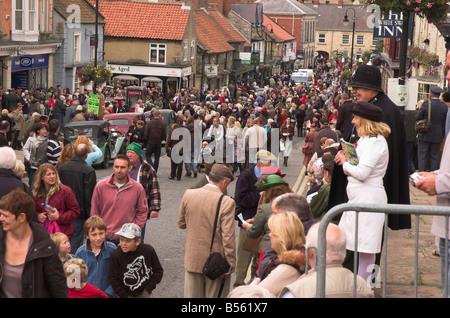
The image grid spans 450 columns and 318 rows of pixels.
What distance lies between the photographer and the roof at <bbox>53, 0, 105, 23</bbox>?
4459 cm

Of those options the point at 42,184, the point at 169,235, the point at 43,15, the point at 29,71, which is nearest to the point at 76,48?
the point at 43,15

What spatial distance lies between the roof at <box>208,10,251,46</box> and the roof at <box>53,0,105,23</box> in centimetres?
2422

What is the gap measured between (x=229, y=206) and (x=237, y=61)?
65.5 metres

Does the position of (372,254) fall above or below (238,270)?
above

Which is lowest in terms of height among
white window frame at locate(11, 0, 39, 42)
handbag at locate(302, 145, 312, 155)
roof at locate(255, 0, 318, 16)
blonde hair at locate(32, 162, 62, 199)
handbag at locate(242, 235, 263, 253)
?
handbag at locate(302, 145, 312, 155)

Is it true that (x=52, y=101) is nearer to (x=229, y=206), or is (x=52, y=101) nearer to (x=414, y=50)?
(x=414, y=50)

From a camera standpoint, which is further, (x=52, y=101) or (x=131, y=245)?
(x=52, y=101)

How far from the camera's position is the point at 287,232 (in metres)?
5.43

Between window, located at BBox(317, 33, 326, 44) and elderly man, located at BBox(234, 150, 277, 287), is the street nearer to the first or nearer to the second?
elderly man, located at BBox(234, 150, 277, 287)

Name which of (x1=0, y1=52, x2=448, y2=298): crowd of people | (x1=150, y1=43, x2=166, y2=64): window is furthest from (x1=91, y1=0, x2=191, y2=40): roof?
(x1=0, y1=52, x2=448, y2=298): crowd of people

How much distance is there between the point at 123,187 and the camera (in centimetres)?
893

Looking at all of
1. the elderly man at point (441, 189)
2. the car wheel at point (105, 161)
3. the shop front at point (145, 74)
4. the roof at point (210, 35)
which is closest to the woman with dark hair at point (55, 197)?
the elderly man at point (441, 189)

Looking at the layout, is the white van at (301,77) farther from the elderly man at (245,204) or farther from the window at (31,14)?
the elderly man at (245,204)
